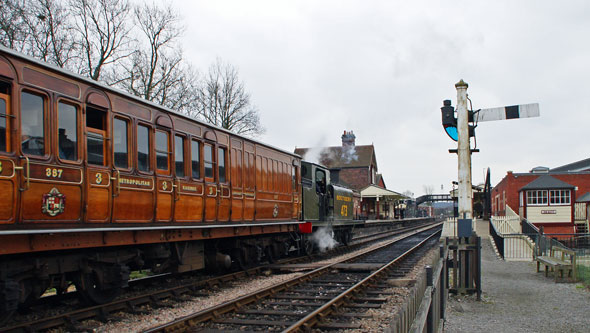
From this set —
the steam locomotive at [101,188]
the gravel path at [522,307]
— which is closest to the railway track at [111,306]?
the steam locomotive at [101,188]

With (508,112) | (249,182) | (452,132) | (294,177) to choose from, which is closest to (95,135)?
(249,182)

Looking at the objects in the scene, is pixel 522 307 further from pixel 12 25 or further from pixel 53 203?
pixel 12 25

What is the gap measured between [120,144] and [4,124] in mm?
2219

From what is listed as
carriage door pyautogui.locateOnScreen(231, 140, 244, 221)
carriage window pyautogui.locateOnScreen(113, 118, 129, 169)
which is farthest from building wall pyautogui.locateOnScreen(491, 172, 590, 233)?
carriage window pyautogui.locateOnScreen(113, 118, 129, 169)

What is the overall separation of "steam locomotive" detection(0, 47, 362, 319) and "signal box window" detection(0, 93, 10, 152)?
1cm

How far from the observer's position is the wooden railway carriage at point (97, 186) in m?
6.37

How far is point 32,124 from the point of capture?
262 inches

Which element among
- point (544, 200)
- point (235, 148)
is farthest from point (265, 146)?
point (544, 200)

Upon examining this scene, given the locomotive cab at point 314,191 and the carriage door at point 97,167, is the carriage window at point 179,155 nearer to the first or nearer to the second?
the carriage door at point 97,167

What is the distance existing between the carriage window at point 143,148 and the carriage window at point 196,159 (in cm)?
154

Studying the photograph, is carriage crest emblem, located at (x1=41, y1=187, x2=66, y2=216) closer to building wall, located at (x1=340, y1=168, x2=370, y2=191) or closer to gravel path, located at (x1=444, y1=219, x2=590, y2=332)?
gravel path, located at (x1=444, y1=219, x2=590, y2=332)

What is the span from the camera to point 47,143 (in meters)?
6.77

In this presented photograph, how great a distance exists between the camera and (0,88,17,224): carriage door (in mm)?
6035

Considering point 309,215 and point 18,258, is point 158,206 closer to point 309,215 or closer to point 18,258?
point 18,258
